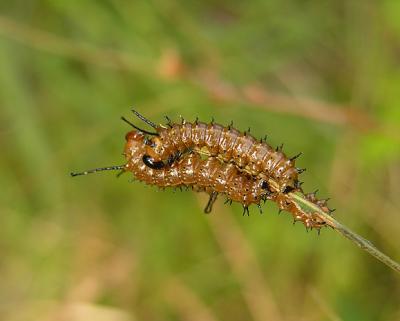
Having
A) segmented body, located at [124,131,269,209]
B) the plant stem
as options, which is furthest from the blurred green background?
the plant stem

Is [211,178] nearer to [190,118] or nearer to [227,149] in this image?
[227,149]

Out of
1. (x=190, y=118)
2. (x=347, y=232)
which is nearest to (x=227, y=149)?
(x=347, y=232)

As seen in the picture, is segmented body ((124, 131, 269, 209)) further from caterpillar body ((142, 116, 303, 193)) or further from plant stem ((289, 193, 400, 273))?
plant stem ((289, 193, 400, 273))

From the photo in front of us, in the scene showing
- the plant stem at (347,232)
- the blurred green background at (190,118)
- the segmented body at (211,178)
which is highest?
the blurred green background at (190,118)

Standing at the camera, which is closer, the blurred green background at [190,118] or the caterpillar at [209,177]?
the caterpillar at [209,177]

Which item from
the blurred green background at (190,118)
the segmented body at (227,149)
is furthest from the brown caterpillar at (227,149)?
the blurred green background at (190,118)

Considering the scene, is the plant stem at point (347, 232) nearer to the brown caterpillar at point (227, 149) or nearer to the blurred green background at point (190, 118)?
the brown caterpillar at point (227, 149)

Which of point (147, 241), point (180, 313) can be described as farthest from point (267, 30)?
point (180, 313)
